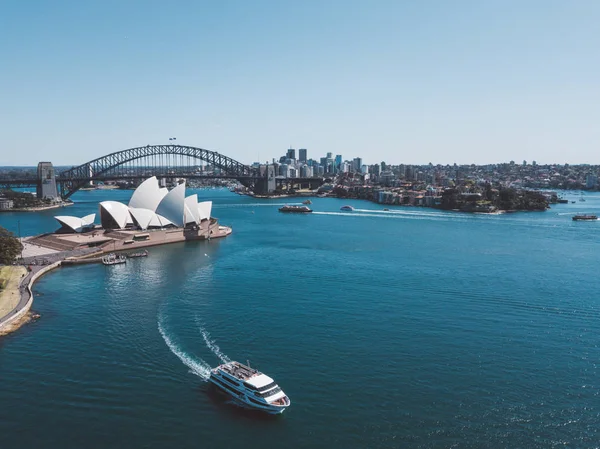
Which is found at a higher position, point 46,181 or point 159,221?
point 46,181

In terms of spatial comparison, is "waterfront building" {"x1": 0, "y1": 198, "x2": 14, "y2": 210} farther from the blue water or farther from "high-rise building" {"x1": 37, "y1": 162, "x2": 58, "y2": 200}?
the blue water

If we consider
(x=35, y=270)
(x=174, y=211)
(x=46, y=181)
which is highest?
(x=46, y=181)

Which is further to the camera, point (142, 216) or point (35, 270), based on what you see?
point (142, 216)

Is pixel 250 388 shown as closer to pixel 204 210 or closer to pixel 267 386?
pixel 267 386

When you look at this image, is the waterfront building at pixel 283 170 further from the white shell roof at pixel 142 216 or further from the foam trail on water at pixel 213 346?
the foam trail on water at pixel 213 346

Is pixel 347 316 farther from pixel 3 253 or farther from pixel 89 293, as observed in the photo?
pixel 3 253

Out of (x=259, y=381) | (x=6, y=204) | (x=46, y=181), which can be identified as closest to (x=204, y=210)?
(x=259, y=381)

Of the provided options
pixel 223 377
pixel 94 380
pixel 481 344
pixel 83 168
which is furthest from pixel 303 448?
pixel 83 168
